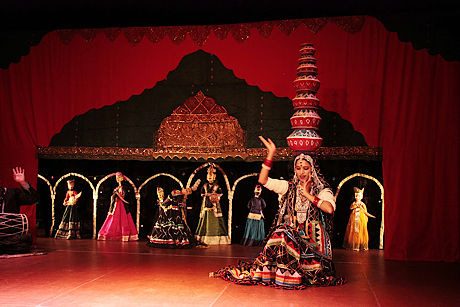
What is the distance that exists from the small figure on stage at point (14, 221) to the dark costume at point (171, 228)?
1659 millimetres

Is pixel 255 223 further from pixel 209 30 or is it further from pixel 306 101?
pixel 209 30

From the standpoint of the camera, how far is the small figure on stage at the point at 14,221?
5.92 m

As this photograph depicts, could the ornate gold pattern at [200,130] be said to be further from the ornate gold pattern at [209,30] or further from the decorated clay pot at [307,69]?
the decorated clay pot at [307,69]

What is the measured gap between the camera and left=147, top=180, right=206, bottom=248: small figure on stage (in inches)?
265

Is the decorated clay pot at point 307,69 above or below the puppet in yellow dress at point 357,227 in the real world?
above

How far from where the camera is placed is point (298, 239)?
4.44 m

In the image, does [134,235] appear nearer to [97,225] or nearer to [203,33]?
[97,225]

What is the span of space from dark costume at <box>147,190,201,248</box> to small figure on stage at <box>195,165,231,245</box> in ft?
0.71

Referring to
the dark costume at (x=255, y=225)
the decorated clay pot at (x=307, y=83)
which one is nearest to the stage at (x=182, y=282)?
the dark costume at (x=255, y=225)

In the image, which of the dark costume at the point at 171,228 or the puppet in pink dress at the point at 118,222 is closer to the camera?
the dark costume at the point at 171,228

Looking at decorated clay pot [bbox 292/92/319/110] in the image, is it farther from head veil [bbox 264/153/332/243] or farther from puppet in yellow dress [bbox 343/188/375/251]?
puppet in yellow dress [bbox 343/188/375/251]

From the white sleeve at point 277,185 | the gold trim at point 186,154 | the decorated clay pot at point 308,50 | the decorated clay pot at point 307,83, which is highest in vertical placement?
the decorated clay pot at point 308,50


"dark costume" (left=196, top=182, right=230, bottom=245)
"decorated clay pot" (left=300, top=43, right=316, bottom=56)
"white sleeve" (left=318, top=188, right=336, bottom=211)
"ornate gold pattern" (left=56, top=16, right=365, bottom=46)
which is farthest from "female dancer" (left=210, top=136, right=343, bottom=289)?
"ornate gold pattern" (left=56, top=16, right=365, bottom=46)

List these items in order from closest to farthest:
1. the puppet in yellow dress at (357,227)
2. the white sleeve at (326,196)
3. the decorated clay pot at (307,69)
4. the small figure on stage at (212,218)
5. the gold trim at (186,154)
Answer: the white sleeve at (326,196), the decorated clay pot at (307,69), the gold trim at (186,154), the puppet in yellow dress at (357,227), the small figure on stage at (212,218)
